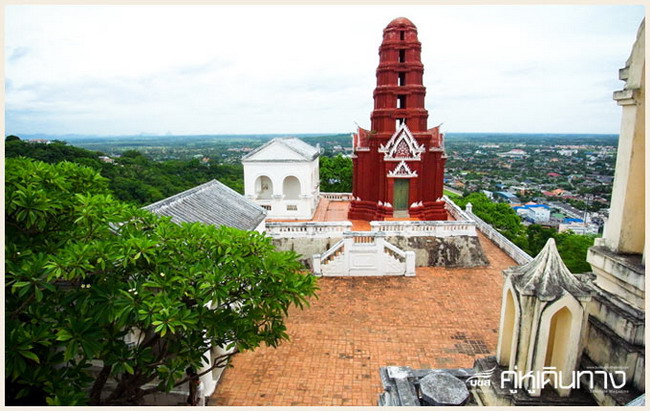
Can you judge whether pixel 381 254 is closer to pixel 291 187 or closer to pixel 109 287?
pixel 291 187

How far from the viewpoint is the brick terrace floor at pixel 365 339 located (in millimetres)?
9367

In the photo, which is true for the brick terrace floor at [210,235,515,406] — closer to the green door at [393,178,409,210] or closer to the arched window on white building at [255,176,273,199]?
the green door at [393,178,409,210]

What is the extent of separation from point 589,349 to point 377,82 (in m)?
18.3

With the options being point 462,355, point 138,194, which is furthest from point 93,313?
point 138,194

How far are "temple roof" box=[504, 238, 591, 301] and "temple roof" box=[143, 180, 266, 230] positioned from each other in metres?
8.81

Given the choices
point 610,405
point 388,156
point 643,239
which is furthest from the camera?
point 388,156

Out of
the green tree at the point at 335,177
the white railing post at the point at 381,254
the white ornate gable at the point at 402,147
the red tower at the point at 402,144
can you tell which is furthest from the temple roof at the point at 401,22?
the green tree at the point at 335,177

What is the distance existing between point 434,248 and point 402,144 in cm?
567

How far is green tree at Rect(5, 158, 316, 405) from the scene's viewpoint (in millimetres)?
5051

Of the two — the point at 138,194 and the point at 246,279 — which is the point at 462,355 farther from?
the point at 138,194

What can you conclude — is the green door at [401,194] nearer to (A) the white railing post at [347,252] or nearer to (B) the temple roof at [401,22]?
(A) the white railing post at [347,252]

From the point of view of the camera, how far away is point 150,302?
5195 mm

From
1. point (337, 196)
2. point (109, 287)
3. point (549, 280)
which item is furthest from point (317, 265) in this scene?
point (337, 196)

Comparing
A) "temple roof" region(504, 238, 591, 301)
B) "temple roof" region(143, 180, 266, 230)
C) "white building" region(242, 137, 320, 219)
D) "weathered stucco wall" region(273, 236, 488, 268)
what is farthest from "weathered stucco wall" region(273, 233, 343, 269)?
"temple roof" region(504, 238, 591, 301)
